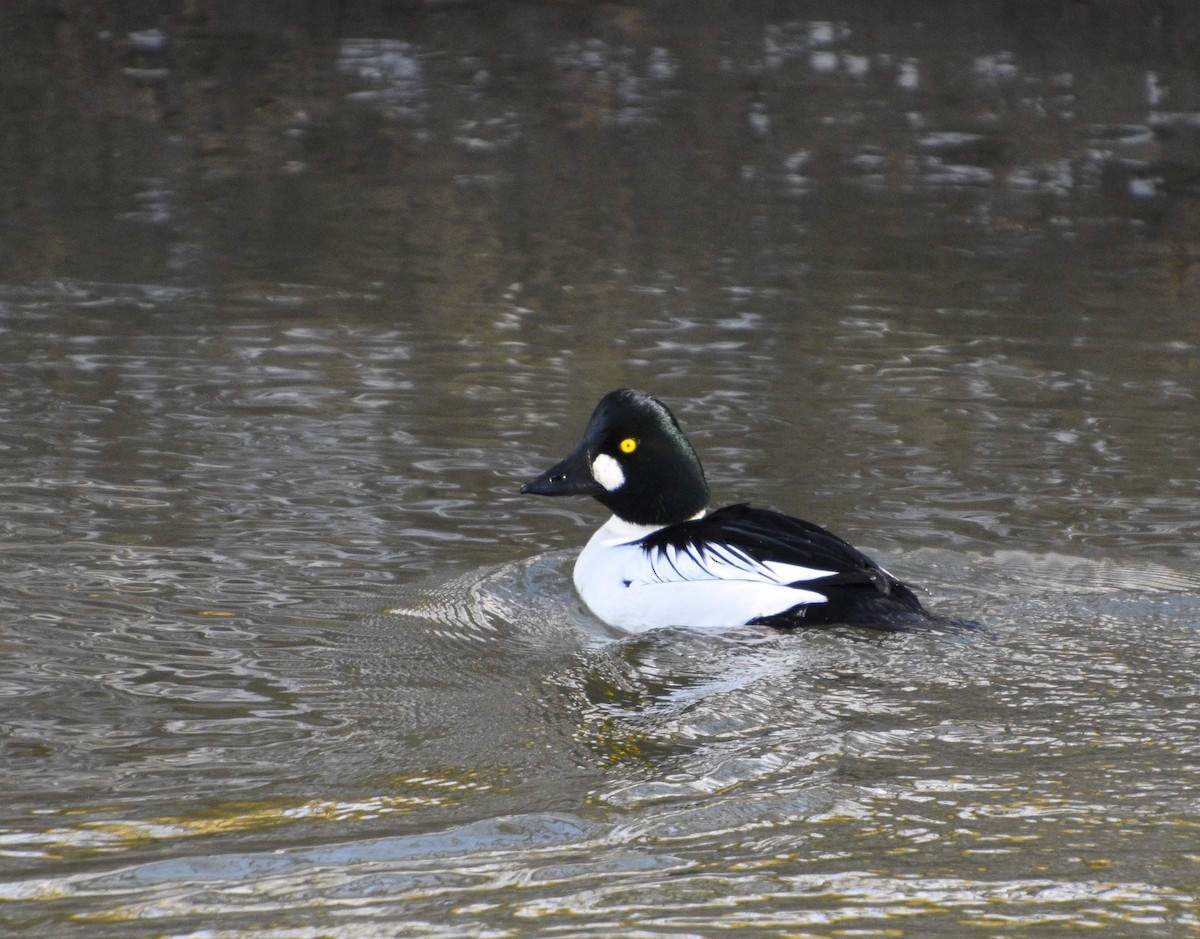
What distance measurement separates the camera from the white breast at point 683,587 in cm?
533

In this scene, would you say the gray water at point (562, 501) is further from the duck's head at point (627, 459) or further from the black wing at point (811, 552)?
the duck's head at point (627, 459)

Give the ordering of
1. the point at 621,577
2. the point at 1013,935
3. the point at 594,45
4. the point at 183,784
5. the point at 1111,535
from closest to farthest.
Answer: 1. the point at 1013,935
2. the point at 183,784
3. the point at 621,577
4. the point at 1111,535
5. the point at 594,45

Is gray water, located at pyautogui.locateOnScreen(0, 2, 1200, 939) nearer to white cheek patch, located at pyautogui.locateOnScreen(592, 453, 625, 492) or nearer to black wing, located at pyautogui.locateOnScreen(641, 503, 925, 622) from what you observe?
black wing, located at pyautogui.locateOnScreen(641, 503, 925, 622)

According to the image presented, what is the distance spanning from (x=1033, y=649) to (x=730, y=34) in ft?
45.3

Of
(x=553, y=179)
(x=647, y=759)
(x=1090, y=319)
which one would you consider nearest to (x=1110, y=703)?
(x=647, y=759)

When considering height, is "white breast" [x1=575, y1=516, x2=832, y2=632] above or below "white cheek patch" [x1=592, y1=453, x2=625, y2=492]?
below

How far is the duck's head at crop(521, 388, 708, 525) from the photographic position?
19.6ft

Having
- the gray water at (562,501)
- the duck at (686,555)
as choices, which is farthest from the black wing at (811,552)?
the gray water at (562,501)

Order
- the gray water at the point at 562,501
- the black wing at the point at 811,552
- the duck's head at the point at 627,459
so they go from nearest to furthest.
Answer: the gray water at the point at 562,501 → the black wing at the point at 811,552 → the duck's head at the point at 627,459

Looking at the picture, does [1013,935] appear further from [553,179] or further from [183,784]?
[553,179]

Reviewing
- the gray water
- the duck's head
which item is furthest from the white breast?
the duck's head

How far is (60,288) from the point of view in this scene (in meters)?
9.62

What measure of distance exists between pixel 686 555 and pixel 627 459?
1.78 feet

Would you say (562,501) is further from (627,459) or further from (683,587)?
(683,587)
